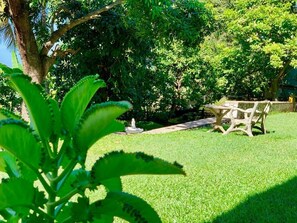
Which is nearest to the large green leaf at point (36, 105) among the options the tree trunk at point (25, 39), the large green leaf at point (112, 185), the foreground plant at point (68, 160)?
the foreground plant at point (68, 160)

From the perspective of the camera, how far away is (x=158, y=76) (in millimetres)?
14734

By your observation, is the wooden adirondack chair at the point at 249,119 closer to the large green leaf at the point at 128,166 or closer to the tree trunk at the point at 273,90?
the large green leaf at the point at 128,166

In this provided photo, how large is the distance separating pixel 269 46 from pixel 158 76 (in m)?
6.68

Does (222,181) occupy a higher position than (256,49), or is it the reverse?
(256,49)

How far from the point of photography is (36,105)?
116cm

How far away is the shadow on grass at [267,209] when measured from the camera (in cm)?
378

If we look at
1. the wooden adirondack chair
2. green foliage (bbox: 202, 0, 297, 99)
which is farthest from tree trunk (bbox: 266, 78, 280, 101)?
the wooden adirondack chair

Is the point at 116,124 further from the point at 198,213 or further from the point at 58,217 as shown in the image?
the point at 198,213

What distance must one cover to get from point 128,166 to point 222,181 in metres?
4.51

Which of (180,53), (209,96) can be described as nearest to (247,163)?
(180,53)

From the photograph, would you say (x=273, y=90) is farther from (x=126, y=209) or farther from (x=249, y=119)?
(x=126, y=209)

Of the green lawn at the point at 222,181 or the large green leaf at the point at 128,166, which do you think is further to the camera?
the green lawn at the point at 222,181

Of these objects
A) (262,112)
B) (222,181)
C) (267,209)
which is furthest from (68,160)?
(262,112)

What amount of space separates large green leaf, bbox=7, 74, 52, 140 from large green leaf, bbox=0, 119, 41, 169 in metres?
0.08
